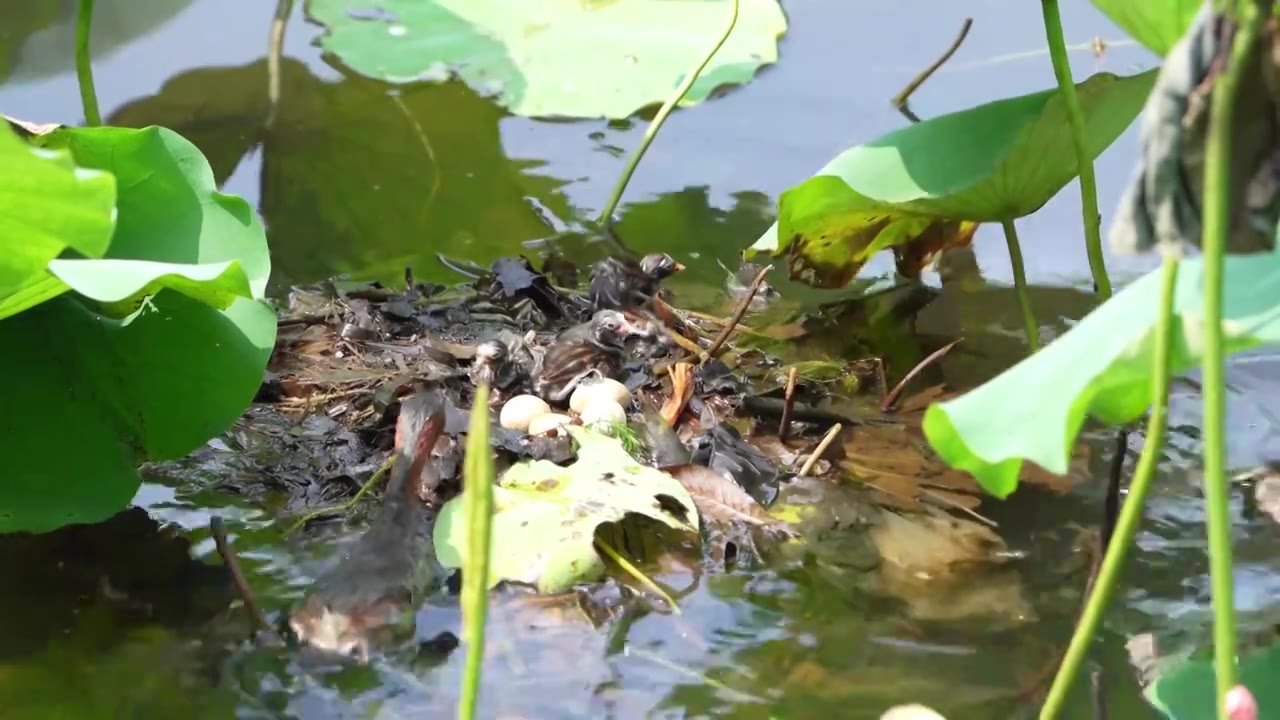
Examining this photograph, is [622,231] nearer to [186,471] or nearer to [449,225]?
[449,225]

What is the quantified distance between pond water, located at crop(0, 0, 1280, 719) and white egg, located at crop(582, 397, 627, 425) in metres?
0.22

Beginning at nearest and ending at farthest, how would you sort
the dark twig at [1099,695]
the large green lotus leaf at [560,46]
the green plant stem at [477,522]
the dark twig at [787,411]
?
the green plant stem at [477,522]
the dark twig at [1099,695]
the dark twig at [787,411]
the large green lotus leaf at [560,46]

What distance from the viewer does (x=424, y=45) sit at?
1.95 m

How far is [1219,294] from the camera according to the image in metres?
0.46

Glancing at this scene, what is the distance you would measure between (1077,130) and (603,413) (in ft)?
1.70

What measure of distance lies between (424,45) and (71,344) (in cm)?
112

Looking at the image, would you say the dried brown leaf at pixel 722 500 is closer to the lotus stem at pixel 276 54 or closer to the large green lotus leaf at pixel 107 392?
the large green lotus leaf at pixel 107 392

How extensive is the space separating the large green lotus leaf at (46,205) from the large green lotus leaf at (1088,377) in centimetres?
53

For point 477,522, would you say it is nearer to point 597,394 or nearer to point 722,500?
point 722,500

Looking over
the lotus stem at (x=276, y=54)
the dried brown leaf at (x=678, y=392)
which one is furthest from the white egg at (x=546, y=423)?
the lotus stem at (x=276, y=54)

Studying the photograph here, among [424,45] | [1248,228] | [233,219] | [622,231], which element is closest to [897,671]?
[1248,228]

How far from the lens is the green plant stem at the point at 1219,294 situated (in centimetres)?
43

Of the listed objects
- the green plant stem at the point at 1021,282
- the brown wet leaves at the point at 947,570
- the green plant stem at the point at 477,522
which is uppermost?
the green plant stem at the point at 477,522

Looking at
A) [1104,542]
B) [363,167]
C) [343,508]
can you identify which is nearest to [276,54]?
[363,167]
